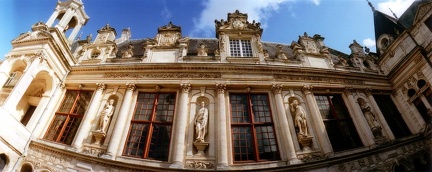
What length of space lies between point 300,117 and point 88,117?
9387 millimetres

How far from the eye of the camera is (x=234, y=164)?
995 cm

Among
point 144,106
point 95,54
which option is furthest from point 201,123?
point 95,54

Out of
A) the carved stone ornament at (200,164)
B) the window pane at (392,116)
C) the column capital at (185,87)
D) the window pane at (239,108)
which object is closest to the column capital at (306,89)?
the window pane at (239,108)

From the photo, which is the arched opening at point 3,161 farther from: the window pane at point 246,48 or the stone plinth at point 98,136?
the window pane at point 246,48

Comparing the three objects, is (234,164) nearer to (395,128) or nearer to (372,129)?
(372,129)

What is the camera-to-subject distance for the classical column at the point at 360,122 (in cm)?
1124

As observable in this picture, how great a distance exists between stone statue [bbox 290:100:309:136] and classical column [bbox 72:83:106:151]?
907 cm

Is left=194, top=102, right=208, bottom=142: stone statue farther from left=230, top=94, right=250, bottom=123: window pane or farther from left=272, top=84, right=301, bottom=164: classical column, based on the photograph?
left=272, top=84, right=301, bottom=164: classical column

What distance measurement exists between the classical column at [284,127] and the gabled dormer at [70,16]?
12213 mm

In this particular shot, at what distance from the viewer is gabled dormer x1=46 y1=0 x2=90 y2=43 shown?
1454 cm

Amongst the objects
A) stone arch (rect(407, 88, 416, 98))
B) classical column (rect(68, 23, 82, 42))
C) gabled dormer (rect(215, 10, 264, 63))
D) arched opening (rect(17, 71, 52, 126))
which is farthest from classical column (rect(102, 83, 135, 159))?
stone arch (rect(407, 88, 416, 98))

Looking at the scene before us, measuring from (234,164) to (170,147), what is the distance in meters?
2.70

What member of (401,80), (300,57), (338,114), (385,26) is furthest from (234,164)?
(385,26)

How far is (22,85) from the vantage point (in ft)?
35.1
